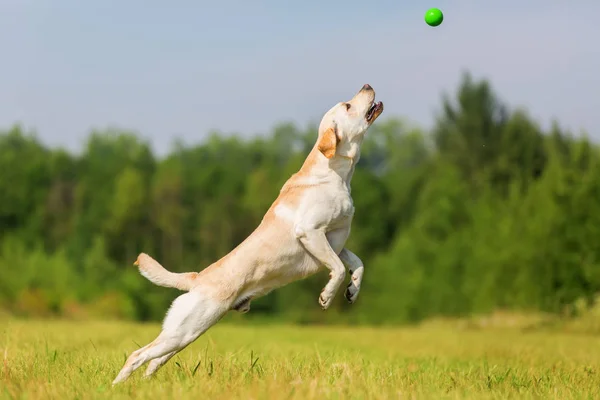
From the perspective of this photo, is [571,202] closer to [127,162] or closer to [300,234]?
[300,234]

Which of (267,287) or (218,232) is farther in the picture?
(218,232)

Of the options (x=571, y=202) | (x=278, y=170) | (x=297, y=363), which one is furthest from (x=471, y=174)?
(x=297, y=363)

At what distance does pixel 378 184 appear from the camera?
156ft

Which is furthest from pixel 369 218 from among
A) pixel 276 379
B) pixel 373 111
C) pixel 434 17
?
pixel 276 379

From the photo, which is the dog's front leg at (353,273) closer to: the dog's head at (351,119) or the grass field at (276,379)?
the grass field at (276,379)

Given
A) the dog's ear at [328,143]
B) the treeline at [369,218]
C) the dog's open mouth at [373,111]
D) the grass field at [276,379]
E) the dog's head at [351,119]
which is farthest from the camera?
the treeline at [369,218]

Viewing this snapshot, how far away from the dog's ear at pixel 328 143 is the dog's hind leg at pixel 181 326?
63.4 inches

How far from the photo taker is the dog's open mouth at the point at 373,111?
7312 mm

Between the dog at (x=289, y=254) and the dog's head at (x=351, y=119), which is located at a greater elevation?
the dog's head at (x=351, y=119)

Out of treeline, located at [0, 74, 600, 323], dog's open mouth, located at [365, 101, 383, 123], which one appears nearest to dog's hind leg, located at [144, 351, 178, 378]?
dog's open mouth, located at [365, 101, 383, 123]

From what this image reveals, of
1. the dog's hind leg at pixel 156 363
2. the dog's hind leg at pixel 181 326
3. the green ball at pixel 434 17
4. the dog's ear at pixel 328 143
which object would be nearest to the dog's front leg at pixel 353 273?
the dog's ear at pixel 328 143

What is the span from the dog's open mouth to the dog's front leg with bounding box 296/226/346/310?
1.24 meters

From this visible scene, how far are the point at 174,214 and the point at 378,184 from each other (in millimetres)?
12678

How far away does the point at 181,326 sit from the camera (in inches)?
253
